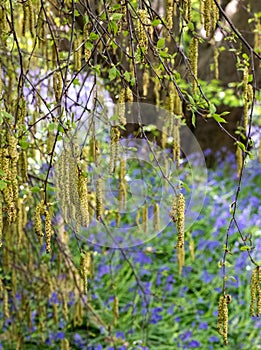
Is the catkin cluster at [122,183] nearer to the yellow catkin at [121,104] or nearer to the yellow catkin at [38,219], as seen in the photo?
the yellow catkin at [121,104]

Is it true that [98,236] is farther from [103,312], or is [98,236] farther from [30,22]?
[30,22]

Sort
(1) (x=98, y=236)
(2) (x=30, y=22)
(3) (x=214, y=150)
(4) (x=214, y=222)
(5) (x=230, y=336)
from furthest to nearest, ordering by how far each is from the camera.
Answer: (3) (x=214, y=150)
(4) (x=214, y=222)
(1) (x=98, y=236)
(5) (x=230, y=336)
(2) (x=30, y=22)

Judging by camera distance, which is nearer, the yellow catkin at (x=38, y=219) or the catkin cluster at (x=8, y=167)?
the catkin cluster at (x=8, y=167)

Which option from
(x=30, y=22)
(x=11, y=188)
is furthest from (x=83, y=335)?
(x=11, y=188)

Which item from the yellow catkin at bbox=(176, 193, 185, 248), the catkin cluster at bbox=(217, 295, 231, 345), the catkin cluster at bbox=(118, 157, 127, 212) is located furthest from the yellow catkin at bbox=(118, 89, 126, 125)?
the catkin cluster at bbox=(118, 157, 127, 212)

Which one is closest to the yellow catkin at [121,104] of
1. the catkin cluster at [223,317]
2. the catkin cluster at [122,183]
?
the catkin cluster at [223,317]

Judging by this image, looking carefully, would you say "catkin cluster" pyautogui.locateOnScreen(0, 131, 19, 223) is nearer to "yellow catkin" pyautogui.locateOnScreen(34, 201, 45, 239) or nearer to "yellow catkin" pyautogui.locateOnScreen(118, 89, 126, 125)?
"yellow catkin" pyautogui.locateOnScreen(34, 201, 45, 239)

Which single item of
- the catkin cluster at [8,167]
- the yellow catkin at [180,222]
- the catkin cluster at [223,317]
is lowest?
the catkin cluster at [223,317]

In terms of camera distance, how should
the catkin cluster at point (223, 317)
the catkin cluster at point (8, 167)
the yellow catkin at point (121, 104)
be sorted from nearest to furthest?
the catkin cluster at point (8, 167) → the catkin cluster at point (223, 317) → the yellow catkin at point (121, 104)

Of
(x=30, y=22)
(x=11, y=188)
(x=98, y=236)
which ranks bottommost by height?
(x=98, y=236)

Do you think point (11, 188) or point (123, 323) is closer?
point (11, 188)

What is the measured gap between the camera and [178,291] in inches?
147

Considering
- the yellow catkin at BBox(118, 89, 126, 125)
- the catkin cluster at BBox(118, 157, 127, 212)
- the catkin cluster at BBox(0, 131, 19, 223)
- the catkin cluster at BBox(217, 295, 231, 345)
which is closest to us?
the catkin cluster at BBox(0, 131, 19, 223)

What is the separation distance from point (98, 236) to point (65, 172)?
7.50ft
